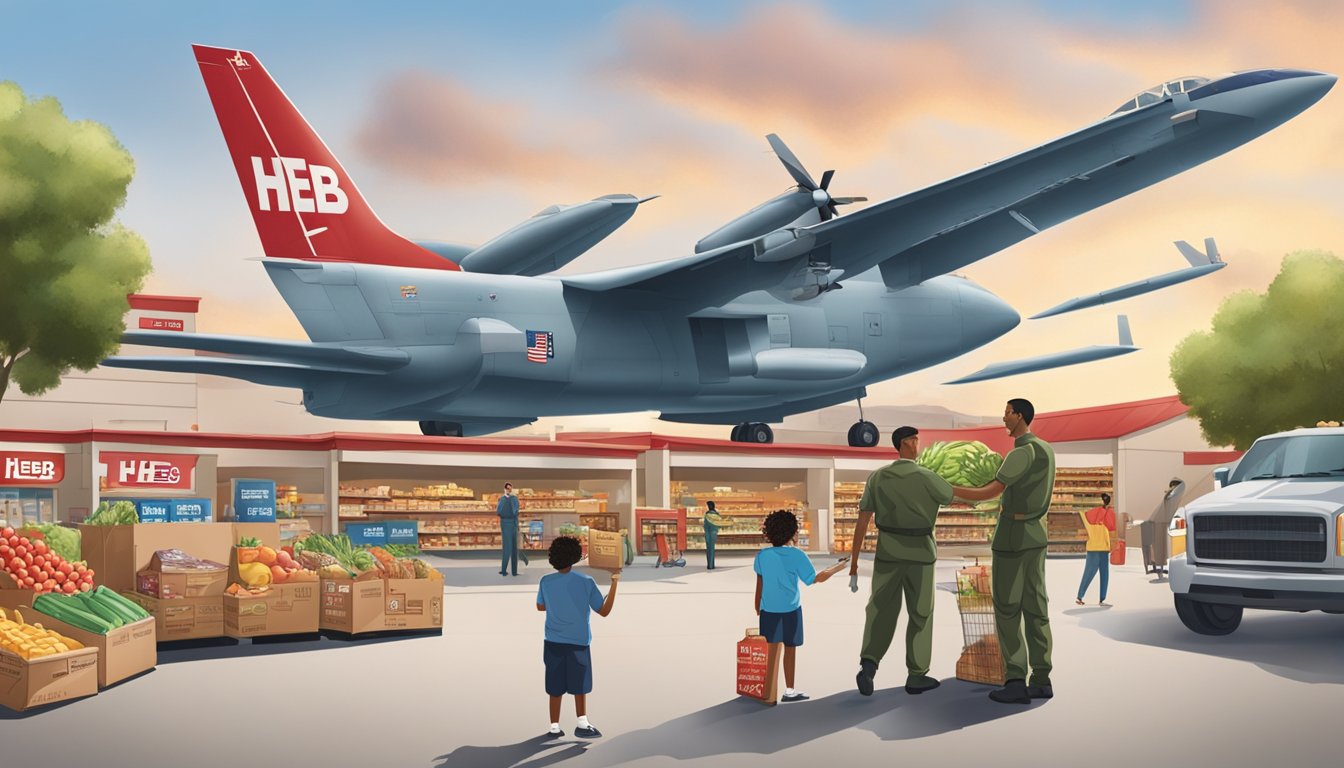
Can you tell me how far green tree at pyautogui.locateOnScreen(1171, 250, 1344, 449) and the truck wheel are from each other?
Answer: 26.8 m

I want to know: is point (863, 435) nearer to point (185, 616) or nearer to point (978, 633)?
point (978, 633)

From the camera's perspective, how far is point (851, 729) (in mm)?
7363

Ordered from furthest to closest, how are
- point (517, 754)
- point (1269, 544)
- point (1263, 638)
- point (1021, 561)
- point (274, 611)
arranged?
1. point (1263, 638)
2. point (274, 611)
3. point (1269, 544)
4. point (1021, 561)
5. point (517, 754)

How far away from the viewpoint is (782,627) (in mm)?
8273

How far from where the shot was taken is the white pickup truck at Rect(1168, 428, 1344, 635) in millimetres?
10469

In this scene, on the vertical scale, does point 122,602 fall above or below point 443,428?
below

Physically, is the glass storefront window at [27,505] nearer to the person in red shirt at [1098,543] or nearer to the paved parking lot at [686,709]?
the paved parking lot at [686,709]

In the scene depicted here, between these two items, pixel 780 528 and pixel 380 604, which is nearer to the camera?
pixel 780 528

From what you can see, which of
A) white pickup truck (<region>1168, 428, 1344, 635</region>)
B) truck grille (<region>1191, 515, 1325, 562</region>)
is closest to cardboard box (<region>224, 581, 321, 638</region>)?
white pickup truck (<region>1168, 428, 1344, 635</region>)

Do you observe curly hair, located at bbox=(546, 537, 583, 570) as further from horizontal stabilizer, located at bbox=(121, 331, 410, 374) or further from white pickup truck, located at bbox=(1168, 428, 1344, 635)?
horizontal stabilizer, located at bbox=(121, 331, 410, 374)

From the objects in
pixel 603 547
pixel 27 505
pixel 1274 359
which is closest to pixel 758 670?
pixel 603 547

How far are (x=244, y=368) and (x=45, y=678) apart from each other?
6871 mm

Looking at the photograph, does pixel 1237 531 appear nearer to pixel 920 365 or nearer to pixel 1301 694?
pixel 1301 694

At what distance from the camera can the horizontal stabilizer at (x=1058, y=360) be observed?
17891 mm
